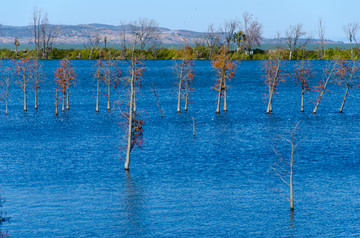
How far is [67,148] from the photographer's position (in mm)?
81438

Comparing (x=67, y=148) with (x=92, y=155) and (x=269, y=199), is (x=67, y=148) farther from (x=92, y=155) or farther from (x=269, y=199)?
(x=269, y=199)

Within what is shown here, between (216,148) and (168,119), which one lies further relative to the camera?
(168,119)

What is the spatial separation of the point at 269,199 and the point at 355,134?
40.5 m

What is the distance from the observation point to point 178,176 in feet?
218

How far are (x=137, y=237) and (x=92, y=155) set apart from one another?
101 feet

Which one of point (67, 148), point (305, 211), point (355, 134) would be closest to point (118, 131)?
point (67, 148)

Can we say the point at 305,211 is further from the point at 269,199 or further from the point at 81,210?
the point at 81,210

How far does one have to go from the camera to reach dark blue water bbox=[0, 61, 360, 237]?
5078 cm

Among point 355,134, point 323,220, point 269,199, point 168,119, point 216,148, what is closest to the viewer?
point 323,220

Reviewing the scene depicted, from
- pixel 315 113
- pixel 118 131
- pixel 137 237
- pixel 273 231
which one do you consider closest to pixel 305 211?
pixel 273 231

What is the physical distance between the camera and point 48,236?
4766 centimetres

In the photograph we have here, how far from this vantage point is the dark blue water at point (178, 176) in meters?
50.8

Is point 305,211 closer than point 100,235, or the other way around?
point 100,235

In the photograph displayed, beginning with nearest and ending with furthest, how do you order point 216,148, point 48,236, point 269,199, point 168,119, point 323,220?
point 48,236 → point 323,220 → point 269,199 → point 216,148 → point 168,119
